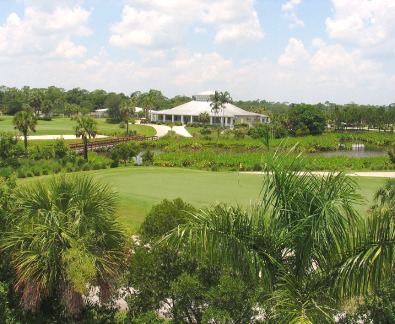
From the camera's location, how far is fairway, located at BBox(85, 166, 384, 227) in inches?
846

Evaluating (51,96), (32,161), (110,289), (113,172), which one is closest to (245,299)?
(110,289)

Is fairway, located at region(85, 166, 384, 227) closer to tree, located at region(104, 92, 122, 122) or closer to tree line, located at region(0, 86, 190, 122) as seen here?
tree line, located at region(0, 86, 190, 122)

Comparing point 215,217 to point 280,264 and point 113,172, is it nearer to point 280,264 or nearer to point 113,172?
point 280,264

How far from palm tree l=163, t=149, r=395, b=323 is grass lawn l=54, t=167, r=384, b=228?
483 inches

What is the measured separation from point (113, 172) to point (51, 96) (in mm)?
118634

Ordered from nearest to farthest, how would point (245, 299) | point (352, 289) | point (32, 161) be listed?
point (352, 289) → point (245, 299) → point (32, 161)

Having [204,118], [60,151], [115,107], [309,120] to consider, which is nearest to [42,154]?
[60,151]

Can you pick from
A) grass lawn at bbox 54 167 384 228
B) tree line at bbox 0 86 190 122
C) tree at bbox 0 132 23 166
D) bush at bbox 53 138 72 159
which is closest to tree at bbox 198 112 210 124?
tree line at bbox 0 86 190 122

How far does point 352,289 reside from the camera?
6.20 meters

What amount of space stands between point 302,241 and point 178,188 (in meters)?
19.3

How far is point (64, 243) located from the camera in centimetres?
945

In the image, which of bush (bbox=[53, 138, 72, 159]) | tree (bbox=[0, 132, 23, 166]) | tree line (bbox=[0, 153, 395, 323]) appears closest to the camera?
tree line (bbox=[0, 153, 395, 323])

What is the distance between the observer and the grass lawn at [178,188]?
21.5 meters

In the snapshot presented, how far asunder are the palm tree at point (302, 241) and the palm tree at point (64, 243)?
10.0ft
